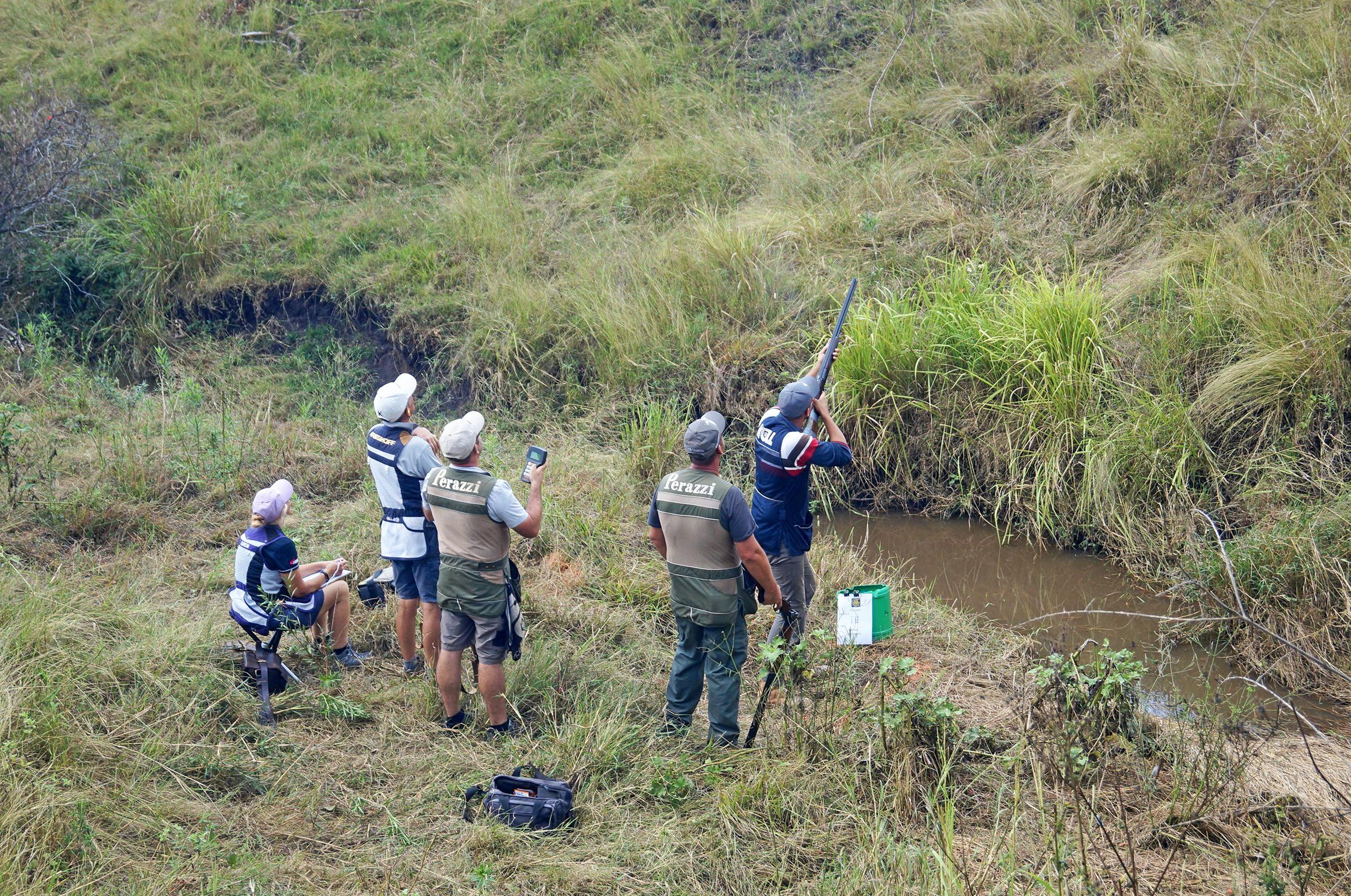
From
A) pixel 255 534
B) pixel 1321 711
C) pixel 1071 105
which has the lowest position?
pixel 1321 711

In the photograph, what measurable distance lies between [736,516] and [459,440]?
1310mm


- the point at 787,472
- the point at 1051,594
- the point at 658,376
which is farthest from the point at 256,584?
the point at 1051,594

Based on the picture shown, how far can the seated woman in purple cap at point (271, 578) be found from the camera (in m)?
5.11

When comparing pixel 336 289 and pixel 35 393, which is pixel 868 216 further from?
pixel 35 393

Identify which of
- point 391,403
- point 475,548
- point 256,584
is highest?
point 391,403

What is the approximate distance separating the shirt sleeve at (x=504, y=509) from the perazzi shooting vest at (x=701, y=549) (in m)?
0.63

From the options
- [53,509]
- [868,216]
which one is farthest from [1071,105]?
[53,509]

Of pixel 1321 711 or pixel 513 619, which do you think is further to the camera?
pixel 1321 711

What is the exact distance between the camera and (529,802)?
163 inches

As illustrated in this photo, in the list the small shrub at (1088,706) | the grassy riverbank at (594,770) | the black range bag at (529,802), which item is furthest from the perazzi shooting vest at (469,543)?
the small shrub at (1088,706)

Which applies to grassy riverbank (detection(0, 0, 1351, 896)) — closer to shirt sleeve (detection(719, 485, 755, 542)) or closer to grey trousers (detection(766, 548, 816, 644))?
grey trousers (detection(766, 548, 816, 644))

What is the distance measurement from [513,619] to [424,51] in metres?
10.2

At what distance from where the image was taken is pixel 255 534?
16.9ft

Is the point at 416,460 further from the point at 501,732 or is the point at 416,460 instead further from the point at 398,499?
the point at 501,732
